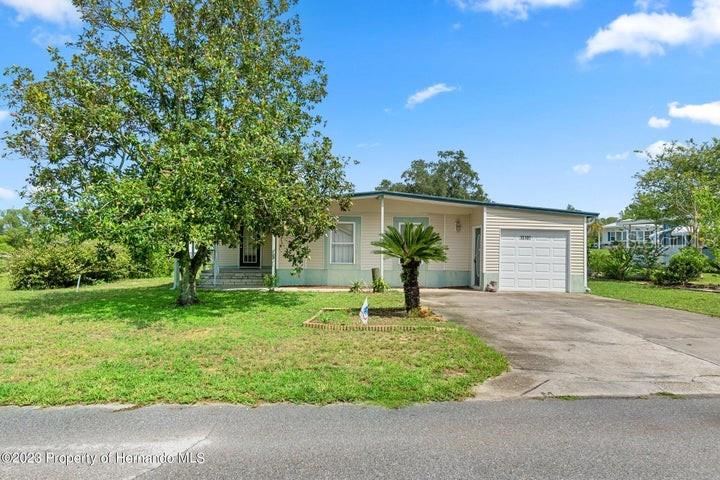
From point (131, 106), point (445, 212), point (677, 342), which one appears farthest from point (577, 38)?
point (131, 106)

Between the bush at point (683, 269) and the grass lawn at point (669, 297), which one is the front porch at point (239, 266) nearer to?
the grass lawn at point (669, 297)

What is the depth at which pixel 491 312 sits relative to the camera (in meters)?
10.2

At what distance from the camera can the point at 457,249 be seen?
663 inches

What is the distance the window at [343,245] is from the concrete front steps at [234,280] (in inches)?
115

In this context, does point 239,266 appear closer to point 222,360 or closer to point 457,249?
point 457,249

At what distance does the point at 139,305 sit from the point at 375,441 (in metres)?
9.35

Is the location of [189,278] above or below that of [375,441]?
above

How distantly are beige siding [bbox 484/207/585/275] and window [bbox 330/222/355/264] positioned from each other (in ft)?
16.3

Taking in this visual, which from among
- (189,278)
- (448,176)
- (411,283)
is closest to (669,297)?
(411,283)

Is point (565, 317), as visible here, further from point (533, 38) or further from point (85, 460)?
point (85, 460)

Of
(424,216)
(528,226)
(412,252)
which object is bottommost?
(412,252)

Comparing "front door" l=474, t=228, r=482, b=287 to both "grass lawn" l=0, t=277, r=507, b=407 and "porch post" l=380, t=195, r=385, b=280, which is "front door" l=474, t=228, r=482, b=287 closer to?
"porch post" l=380, t=195, r=385, b=280

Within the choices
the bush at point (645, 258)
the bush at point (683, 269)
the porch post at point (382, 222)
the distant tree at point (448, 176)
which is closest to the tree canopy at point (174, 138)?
the porch post at point (382, 222)

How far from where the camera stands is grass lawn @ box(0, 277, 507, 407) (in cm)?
450
